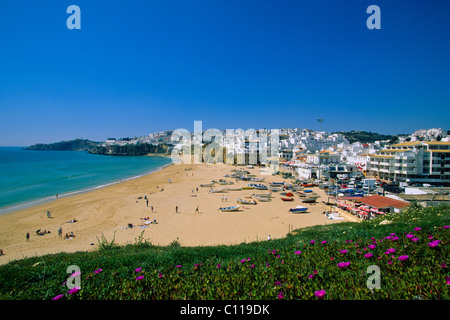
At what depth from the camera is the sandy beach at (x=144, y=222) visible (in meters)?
14.2

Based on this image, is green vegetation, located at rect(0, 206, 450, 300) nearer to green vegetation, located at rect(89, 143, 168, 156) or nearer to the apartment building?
the apartment building

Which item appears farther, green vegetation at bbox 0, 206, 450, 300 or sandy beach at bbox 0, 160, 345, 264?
sandy beach at bbox 0, 160, 345, 264

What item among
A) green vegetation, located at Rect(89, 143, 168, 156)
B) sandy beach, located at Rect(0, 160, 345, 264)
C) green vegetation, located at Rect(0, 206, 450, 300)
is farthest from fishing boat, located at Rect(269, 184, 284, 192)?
green vegetation, located at Rect(89, 143, 168, 156)

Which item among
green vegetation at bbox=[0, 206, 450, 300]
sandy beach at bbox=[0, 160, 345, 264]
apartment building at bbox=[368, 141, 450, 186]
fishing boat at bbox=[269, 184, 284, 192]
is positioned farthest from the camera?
apartment building at bbox=[368, 141, 450, 186]

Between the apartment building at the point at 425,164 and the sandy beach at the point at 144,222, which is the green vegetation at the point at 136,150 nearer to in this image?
the sandy beach at the point at 144,222

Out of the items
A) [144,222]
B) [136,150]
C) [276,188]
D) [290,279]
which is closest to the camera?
[290,279]

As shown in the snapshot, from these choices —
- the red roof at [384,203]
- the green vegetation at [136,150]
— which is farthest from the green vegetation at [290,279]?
the green vegetation at [136,150]

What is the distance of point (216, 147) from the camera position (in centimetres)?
9031

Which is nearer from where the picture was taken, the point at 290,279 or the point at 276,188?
the point at 290,279

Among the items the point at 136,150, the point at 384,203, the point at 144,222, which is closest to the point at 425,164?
the point at 384,203

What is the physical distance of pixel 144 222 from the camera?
1845cm

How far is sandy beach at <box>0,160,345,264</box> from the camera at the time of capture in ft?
46.5

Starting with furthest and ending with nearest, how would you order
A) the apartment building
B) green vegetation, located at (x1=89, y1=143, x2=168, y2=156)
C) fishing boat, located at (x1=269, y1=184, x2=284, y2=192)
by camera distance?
1. green vegetation, located at (x1=89, y1=143, x2=168, y2=156)
2. the apartment building
3. fishing boat, located at (x1=269, y1=184, x2=284, y2=192)

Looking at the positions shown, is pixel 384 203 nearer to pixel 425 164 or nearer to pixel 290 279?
pixel 290 279
